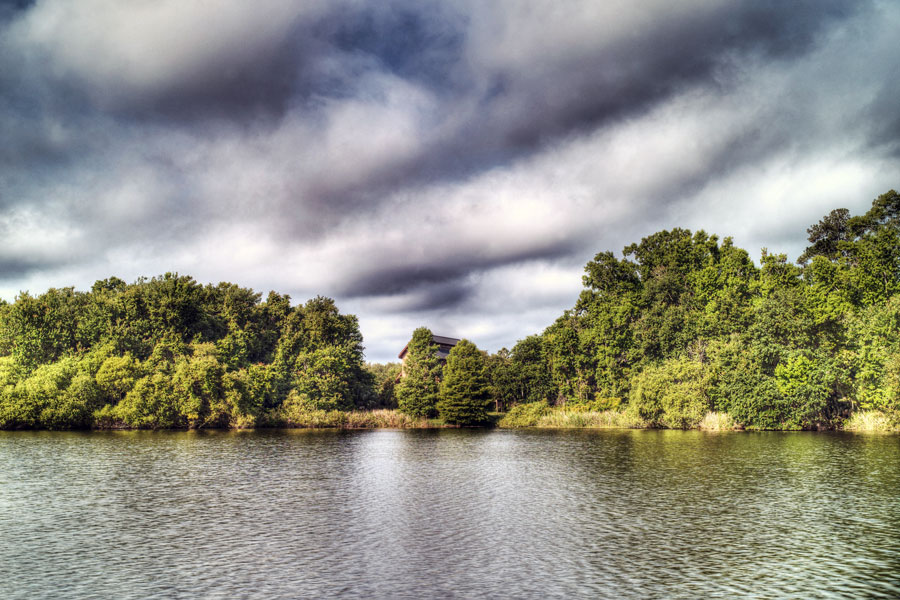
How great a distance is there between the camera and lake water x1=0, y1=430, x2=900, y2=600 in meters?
12.4

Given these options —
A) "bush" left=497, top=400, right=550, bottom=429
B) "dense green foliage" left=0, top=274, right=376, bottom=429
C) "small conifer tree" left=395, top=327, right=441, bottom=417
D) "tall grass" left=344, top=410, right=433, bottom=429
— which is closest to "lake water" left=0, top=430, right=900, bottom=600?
"dense green foliage" left=0, top=274, right=376, bottom=429

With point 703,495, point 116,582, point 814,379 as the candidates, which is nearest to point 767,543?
point 703,495

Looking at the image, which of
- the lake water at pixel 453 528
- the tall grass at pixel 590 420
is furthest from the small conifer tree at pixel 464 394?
the lake water at pixel 453 528

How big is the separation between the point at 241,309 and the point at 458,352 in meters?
34.3

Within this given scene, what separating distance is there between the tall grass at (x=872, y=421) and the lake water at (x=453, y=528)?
25.3 meters

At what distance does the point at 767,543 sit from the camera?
1562cm

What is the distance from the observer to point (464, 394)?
85.7 meters

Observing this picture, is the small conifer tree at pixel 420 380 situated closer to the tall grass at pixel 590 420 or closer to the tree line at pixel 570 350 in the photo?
the tree line at pixel 570 350

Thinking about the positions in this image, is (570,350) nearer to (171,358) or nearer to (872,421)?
(872,421)

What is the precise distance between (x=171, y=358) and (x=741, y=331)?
74993 millimetres

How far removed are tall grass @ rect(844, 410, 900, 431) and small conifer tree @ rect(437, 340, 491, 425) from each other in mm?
45717

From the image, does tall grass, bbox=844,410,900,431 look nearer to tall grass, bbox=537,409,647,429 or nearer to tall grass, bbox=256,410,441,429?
tall grass, bbox=537,409,647,429

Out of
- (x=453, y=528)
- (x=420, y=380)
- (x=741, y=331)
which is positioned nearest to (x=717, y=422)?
(x=741, y=331)

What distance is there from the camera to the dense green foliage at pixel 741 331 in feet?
198
